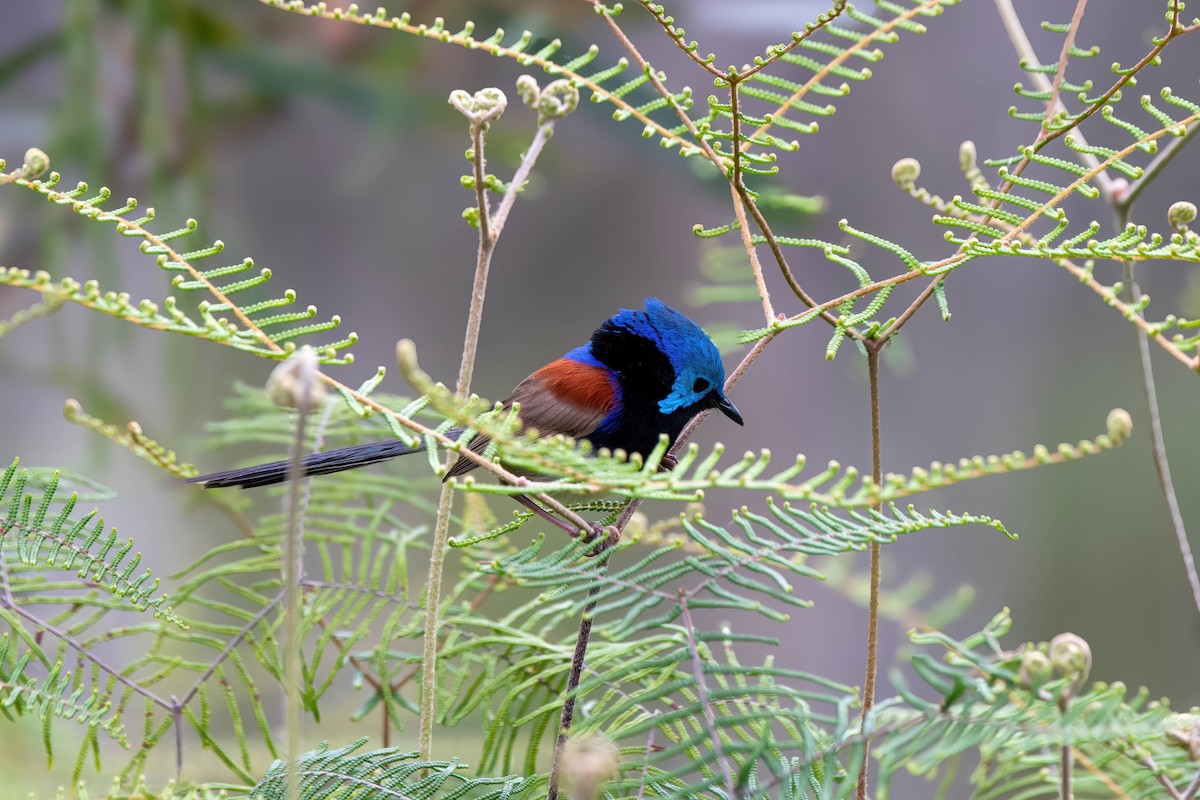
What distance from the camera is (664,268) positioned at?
7.47 ft

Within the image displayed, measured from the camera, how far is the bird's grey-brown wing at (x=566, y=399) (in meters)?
0.95

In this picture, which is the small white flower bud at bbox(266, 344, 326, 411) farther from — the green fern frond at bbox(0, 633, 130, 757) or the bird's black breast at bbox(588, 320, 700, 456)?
the bird's black breast at bbox(588, 320, 700, 456)

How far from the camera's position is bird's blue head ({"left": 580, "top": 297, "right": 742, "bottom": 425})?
0.92 meters

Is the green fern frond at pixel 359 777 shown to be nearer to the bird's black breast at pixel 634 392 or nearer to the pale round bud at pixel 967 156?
the pale round bud at pixel 967 156

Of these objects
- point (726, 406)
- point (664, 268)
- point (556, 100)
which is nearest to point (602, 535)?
point (556, 100)

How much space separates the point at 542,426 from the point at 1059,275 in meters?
1.60

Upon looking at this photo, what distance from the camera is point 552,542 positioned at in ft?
5.81

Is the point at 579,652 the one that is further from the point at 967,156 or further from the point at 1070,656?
the point at 967,156

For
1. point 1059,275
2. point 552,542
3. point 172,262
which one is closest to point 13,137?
point 552,542

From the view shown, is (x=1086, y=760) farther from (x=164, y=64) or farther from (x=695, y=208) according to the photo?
(x=695, y=208)

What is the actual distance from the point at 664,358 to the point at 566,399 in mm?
98

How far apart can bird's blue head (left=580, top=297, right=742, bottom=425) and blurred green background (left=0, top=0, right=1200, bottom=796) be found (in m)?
0.63

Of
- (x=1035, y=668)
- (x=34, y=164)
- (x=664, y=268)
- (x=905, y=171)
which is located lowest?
(x=1035, y=668)

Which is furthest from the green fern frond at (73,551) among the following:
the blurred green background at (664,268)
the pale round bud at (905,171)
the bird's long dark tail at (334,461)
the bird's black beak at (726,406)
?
the blurred green background at (664,268)
